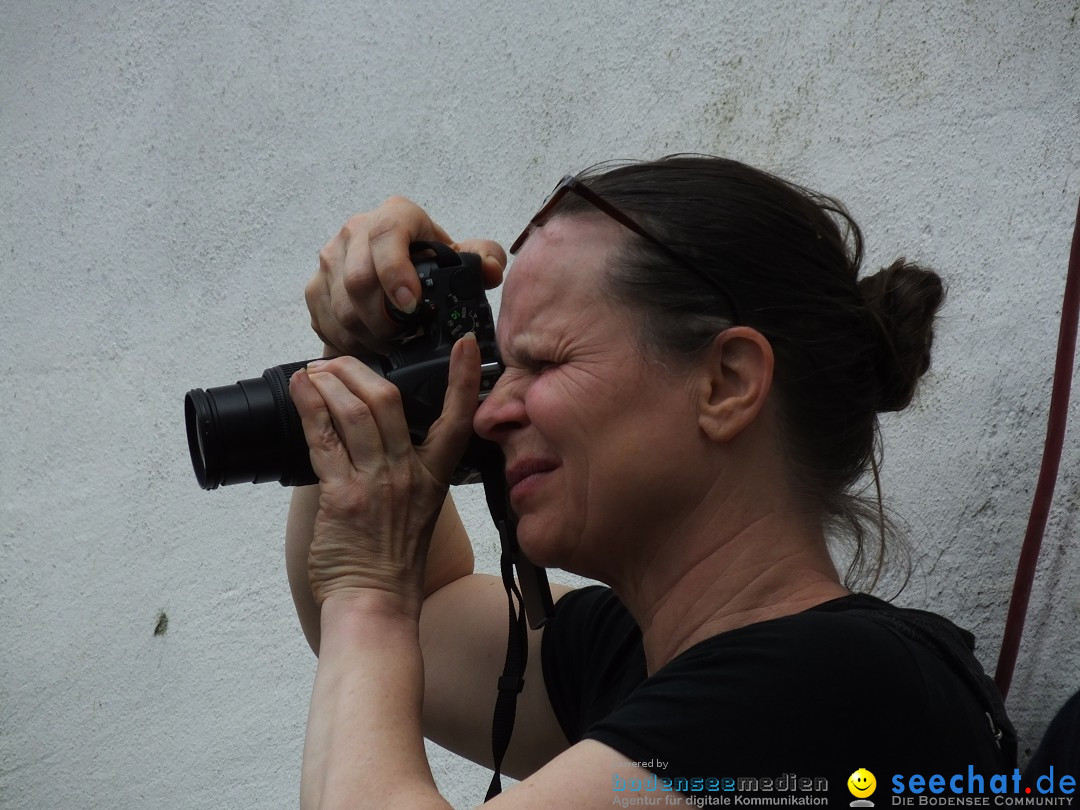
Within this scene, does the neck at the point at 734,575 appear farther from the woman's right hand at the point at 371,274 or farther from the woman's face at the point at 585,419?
the woman's right hand at the point at 371,274

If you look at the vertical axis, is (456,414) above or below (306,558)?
above

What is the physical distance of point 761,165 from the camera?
174 cm

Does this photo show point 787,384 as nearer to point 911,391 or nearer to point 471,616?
point 911,391

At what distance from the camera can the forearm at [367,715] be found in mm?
972

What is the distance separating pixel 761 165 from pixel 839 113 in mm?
143

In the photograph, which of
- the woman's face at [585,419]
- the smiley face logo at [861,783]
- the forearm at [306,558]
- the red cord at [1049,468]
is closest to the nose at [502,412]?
the woman's face at [585,419]

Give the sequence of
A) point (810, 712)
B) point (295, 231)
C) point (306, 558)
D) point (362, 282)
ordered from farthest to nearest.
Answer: point (295, 231) → point (306, 558) → point (362, 282) → point (810, 712)

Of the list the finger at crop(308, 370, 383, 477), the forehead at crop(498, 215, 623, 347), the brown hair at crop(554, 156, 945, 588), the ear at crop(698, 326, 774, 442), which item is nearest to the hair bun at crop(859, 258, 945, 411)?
the brown hair at crop(554, 156, 945, 588)

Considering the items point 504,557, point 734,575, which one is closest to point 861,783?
point 734,575

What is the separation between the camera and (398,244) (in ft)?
4.11

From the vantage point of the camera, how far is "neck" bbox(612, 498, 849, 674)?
1.08 m

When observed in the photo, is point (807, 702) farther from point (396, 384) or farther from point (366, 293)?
point (366, 293)

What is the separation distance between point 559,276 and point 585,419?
5.9 inches

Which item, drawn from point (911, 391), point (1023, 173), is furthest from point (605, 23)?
point (911, 391)
